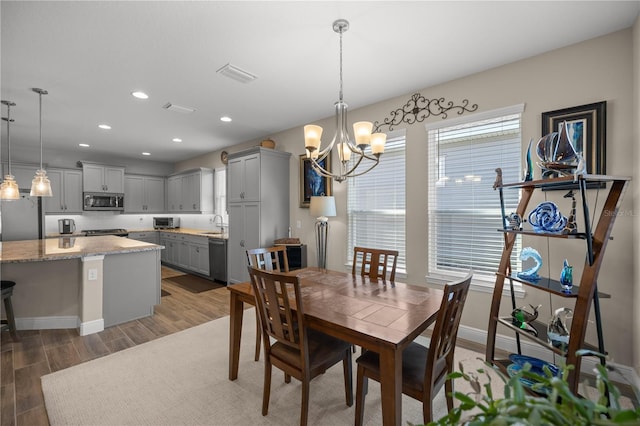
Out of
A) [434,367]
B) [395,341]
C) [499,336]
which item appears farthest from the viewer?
[499,336]

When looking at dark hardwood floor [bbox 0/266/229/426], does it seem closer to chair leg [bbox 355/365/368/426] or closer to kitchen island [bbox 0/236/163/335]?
kitchen island [bbox 0/236/163/335]

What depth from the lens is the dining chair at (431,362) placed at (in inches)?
59.8

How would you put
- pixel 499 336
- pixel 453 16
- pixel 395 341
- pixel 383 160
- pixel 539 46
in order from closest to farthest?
pixel 395 341
pixel 453 16
pixel 539 46
pixel 499 336
pixel 383 160

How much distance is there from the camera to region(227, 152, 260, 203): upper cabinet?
4.55m

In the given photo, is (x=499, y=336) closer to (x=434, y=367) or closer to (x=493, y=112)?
(x=434, y=367)

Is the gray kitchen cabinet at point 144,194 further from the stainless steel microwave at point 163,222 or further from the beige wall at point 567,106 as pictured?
the beige wall at point 567,106

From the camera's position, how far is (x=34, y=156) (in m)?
6.15

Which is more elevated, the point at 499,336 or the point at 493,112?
the point at 493,112

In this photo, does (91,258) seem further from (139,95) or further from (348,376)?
(348,376)

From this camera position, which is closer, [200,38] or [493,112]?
[200,38]

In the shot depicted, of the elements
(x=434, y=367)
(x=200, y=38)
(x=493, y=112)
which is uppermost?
(x=200, y=38)

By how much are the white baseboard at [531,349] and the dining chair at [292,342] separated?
1.64 metres

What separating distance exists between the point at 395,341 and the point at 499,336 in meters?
2.08

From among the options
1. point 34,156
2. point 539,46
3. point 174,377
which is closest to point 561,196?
point 539,46
